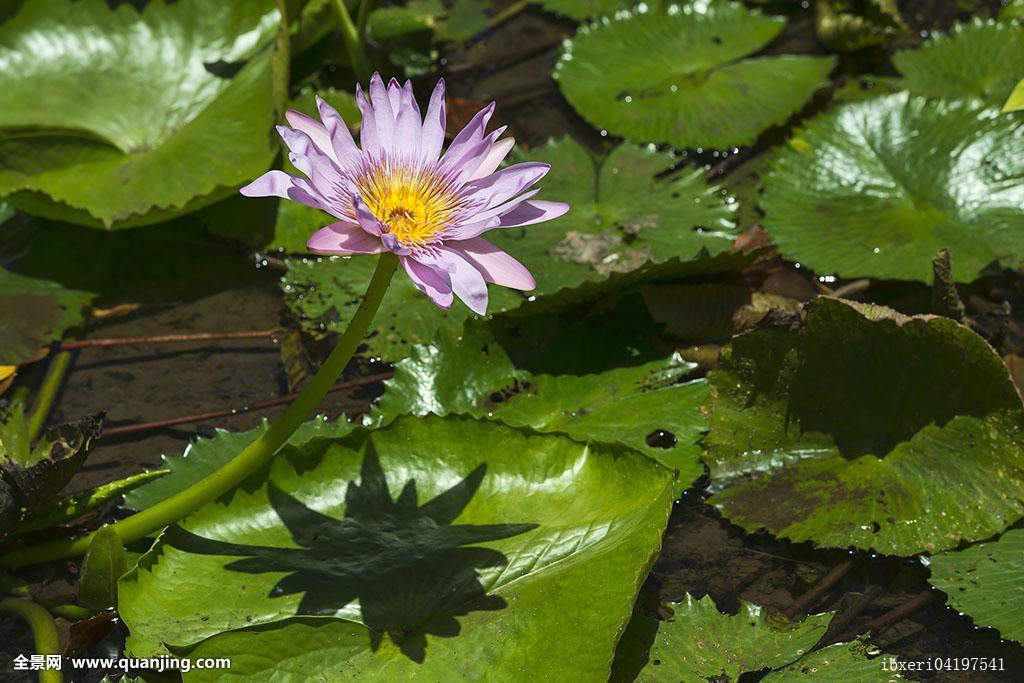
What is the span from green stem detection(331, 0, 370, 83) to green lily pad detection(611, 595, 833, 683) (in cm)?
232

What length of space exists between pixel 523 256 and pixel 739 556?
1090 millimetres

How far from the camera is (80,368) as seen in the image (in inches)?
121

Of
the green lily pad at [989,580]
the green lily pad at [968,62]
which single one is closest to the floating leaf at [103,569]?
the green lily pad at [989,580]

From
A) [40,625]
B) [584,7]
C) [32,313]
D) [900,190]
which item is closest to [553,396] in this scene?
[40,625]

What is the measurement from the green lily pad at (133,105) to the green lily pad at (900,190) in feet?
5.36

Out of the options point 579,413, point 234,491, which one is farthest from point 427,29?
point 234,491

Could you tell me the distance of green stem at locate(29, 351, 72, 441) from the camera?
9.24ft

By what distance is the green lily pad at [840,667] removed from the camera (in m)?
2.04

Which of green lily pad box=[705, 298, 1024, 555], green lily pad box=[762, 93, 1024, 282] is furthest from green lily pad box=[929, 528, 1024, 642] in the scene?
green lily pad box=[762, 93, 1024, 282]

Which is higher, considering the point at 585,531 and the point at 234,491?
the point at 234,491

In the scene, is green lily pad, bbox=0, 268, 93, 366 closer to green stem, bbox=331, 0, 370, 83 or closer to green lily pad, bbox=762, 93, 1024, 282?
green stem, bbox=331, 0, 370, 83

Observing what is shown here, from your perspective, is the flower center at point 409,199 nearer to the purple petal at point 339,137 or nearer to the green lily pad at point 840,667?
the purple petal at point 339,137

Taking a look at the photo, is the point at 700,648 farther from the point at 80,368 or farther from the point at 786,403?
the point at 80,368

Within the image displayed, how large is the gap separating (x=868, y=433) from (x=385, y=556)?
1.18 metres
